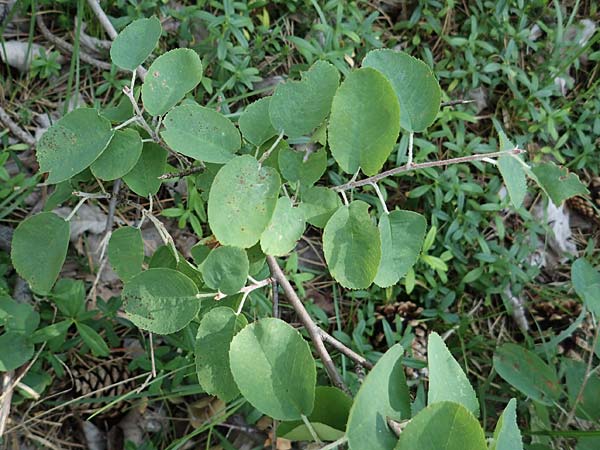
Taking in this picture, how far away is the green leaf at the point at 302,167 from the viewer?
98cm

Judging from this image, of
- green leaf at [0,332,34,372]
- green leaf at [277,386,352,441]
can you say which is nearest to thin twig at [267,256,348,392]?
green leaf at [277,386,352,441]

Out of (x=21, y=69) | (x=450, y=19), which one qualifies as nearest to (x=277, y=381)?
(x=21, y=69)

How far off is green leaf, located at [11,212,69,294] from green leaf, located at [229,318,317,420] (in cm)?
44

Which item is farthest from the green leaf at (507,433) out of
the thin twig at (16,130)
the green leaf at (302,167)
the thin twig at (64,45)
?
the thin twig at (64,45)

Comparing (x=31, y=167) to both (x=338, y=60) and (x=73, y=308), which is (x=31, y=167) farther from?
(x=338, y=60)

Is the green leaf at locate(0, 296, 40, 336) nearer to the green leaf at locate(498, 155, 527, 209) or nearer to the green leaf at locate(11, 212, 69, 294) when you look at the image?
the green leaf at locate(11, 212, 69, 294)

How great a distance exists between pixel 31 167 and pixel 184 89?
45.9 inches

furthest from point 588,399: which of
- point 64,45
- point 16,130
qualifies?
point 64,45

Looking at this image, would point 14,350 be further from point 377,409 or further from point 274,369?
point 377,409

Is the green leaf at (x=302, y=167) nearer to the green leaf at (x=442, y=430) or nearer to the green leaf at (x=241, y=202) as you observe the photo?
the green leaf at (x=241, y=202)

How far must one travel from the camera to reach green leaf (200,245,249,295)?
956 millimetres

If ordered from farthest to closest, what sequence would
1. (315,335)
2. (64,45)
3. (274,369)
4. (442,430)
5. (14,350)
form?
(64,45) → (14,350) → (315,335) → (274,369) → (442,430)

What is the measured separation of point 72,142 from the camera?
1.03m

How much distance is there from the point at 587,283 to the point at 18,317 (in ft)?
5.04
